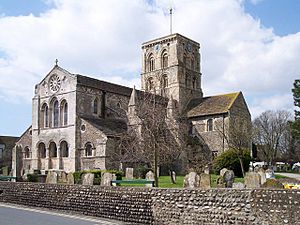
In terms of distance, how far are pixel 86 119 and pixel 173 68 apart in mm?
19213

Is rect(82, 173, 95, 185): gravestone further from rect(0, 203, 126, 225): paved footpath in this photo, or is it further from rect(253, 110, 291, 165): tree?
rect(253, 110, 291, 165): tree

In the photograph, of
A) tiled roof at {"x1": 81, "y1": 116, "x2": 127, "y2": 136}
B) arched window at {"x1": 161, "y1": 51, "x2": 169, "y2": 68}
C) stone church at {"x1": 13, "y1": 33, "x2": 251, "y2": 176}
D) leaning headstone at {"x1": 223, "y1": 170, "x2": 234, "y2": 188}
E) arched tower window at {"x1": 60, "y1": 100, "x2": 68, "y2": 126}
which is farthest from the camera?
arched window at {"x1": 161, "y1": 51, "x2": 169, "y2": 68}

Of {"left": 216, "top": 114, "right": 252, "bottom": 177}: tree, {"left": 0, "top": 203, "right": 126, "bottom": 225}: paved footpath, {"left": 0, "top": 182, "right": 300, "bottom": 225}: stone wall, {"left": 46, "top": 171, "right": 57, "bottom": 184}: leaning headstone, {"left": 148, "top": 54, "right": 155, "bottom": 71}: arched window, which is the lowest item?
{"left": 0, "top": 203, "right": 126, "bottom": 225}: paved footpath

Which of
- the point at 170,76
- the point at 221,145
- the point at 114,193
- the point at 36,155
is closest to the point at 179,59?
the point at 170,76

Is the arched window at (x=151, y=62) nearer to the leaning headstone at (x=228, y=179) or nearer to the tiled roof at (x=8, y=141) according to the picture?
the tiled roof at (x=8, y=141)

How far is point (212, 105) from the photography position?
51.6 meters

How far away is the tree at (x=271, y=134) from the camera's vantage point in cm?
6550

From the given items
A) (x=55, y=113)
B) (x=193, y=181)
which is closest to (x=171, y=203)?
(x=193, y=181)

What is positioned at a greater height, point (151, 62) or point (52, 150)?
point (151, 62)

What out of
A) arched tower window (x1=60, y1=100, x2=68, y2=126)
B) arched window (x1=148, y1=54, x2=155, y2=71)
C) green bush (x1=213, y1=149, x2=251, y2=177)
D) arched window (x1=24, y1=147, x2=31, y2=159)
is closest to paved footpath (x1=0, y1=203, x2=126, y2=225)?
green bush (x1=213, y1=149, x2=251, y2=177)

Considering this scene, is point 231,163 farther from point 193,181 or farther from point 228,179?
point 193,181

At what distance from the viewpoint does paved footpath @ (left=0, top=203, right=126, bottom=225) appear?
18483mm

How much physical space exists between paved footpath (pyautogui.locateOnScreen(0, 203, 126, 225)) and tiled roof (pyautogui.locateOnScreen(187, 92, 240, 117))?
99.6ft

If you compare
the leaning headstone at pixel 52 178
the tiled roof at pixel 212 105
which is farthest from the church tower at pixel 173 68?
the leaning headstone at pixel 52 178
